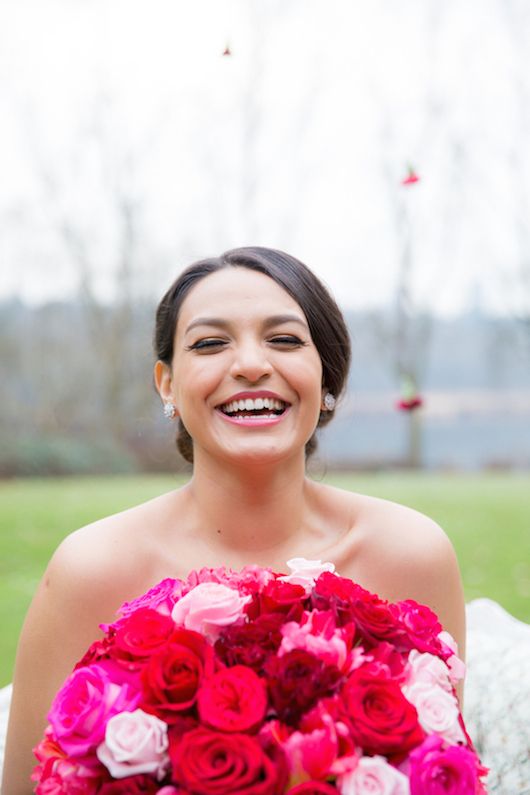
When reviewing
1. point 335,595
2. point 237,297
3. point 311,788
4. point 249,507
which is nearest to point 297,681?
point 311,788

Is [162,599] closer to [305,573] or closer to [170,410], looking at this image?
[305,573]

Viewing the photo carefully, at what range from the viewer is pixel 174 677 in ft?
5.57

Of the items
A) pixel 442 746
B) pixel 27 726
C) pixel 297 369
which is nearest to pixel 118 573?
pixel 27 726

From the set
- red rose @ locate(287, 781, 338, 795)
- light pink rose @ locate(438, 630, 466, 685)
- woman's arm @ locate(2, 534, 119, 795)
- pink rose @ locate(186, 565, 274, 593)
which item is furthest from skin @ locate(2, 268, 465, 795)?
red rose @ locate(287, 781, 338, 795)

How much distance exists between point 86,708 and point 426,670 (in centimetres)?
68

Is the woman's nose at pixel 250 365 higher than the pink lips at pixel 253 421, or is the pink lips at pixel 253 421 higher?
the woman's nose at pixel 250 365

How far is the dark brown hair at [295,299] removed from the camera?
2.79m

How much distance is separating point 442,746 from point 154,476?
628 inches

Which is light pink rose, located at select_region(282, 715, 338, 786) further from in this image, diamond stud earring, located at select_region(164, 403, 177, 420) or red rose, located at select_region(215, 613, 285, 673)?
diamond stud earring, located at select_region(164, 403, 177, 420)

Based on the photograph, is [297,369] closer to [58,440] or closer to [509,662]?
[509,662]

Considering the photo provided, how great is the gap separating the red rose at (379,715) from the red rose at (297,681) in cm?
4

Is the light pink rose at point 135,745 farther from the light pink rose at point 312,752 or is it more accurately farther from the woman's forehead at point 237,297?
the woman's forehead at point 237,297

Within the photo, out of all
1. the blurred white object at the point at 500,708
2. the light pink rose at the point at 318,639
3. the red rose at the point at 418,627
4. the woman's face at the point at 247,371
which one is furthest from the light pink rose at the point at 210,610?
the blurred white object at the point at 500,708

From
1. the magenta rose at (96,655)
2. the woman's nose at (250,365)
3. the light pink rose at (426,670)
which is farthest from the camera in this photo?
the woman's nose at (250,365)
